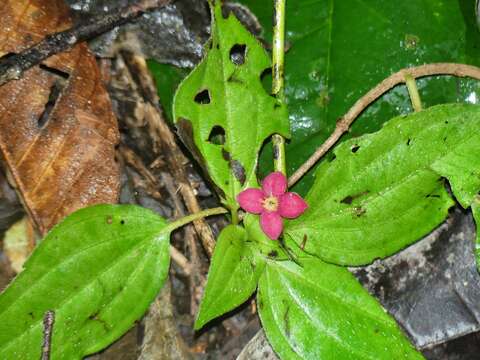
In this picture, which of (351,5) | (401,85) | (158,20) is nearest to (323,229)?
(401,85)

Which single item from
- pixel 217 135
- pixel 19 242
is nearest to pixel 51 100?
pixel 19 242

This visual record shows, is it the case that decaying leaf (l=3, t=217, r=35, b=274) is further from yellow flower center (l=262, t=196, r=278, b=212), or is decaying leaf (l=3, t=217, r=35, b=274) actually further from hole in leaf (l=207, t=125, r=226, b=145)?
yellow flower center (l=262, t=196, r=278, b=212)

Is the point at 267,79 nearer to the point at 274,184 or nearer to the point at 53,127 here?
Answer: the point at 274,184

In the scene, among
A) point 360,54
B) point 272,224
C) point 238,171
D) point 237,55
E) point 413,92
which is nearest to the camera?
point 272,224

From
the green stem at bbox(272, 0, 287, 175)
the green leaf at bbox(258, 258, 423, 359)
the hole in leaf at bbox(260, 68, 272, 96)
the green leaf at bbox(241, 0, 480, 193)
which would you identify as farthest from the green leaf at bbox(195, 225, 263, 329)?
the hole in leaf at bbox(260, 68, 272, 96)

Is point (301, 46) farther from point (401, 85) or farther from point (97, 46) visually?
point (97, 46)

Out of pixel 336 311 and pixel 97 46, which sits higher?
pixel 97 46
